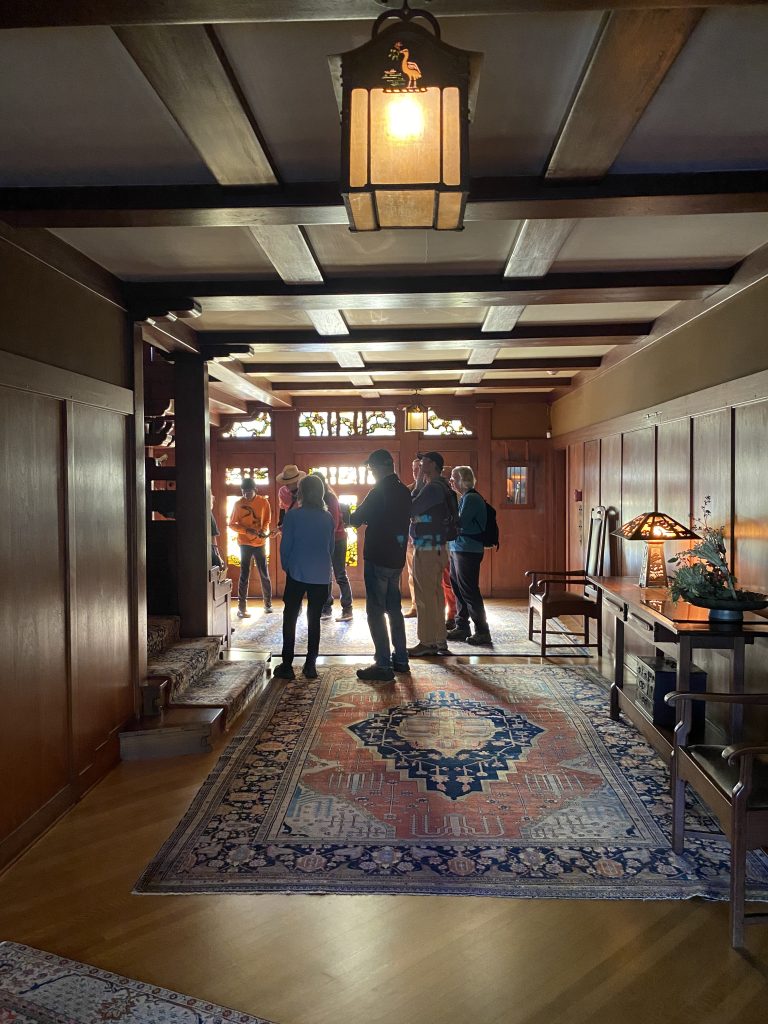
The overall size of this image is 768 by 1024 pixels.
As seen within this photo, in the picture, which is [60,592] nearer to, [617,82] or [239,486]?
[617,82]

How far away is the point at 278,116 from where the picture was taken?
8.33 feet

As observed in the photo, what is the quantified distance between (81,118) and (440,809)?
3.19 m

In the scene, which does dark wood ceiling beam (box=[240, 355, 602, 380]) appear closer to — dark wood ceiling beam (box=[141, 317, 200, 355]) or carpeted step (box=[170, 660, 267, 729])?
dark wood ceiling beam (box=[141, 317, 200, 355])

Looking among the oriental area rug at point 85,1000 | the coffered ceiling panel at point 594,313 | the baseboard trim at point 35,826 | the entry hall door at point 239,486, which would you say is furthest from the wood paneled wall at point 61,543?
the entry hall door at point 239,486

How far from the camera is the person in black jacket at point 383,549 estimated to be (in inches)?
228

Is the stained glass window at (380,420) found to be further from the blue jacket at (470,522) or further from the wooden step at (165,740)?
the wooden step at (165,740)

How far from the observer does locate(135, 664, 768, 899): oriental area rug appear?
9.66 ft

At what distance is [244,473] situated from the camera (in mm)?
10766

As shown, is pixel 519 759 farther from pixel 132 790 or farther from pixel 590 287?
pixel 590 287

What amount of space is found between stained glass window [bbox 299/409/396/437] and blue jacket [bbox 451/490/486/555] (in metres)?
3.77

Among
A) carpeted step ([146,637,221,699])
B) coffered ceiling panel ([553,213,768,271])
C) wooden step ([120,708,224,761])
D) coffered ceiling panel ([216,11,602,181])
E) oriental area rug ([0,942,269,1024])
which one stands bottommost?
oriental area rug ([0,942,269,1024])

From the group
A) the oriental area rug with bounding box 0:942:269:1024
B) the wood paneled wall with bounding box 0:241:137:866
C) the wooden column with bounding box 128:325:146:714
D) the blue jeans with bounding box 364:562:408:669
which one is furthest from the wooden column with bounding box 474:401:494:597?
the oriental area rug with bounding box 0:942:269:1024

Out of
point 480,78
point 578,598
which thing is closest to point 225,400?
point 578,598

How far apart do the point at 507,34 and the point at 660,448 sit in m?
4.08
